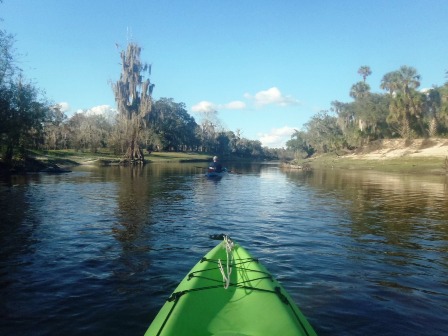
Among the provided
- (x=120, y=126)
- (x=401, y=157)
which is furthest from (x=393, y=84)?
(x=120, y=126)

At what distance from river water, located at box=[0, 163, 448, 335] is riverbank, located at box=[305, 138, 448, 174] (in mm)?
40330

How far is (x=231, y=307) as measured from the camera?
5.54 metres

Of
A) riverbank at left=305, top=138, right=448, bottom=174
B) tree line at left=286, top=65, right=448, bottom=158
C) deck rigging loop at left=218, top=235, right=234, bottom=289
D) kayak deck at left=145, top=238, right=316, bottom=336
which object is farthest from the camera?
tree line at left=286, top=65, right=448, bottom=158

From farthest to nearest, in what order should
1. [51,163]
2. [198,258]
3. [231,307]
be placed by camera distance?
[51,163] < [198,258] < [231,307]

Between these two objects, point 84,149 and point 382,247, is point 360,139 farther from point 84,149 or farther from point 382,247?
point 382,247

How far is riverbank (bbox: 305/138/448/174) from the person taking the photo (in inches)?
2212

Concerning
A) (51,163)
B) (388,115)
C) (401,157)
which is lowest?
(51,163)

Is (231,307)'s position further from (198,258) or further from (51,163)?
(51,163)

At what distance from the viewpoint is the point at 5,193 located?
22719 millimetres

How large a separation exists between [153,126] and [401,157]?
74.6m

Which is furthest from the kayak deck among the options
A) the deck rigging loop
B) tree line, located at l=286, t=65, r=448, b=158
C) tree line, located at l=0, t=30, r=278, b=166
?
tree line, located at l=286, t=65, r=448, b=158

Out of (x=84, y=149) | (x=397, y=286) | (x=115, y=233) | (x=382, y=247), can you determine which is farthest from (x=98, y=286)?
(x=84, y=149)

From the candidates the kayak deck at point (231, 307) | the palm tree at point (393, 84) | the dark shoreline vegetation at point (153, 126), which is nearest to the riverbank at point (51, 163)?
the dark shoreline vegetation at point (153, 126)

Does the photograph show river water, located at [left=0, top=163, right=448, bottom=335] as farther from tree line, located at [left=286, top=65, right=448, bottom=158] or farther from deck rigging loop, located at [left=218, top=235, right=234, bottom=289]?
tree line, located at [left=286, top=65, right=448, bottom=158]
